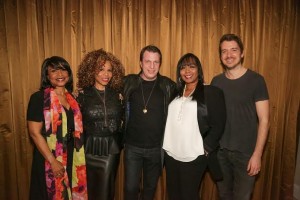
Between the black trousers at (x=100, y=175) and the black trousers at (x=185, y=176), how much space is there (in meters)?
0.55

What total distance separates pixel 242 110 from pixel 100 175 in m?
1.43

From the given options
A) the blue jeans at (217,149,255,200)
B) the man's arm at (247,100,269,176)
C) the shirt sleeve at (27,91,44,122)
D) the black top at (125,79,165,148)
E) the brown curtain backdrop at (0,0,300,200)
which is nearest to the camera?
the shirt sleeve at (27,91,44,122)

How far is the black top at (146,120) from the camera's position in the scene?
85.5 inches

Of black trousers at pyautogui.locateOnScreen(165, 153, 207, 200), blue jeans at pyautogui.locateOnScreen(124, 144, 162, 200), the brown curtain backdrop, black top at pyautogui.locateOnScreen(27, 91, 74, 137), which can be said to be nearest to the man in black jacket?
blue jeans at pyautogui.locateOnScreen(124, 144, 162, 200)

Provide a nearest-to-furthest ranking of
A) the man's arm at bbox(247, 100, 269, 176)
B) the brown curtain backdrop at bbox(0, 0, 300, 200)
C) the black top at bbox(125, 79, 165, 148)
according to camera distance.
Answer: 1. the man's arm at bbox(247, 100, 269, 176)
2. the black top at bbox(125, 79, 165, 148)
3. the brown curtain backdrop at bbox(0, 0, 300, 200)

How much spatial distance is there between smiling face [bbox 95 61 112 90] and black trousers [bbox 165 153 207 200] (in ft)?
2.95

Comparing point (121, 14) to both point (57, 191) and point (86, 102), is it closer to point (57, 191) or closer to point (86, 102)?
point (86, 102)

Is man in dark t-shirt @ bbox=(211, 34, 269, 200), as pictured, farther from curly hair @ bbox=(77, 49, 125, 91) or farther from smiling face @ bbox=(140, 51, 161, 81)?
curly hair @ bbox=(77, 49, 125, 91)

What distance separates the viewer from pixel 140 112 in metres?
2.19

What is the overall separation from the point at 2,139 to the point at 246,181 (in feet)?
8.63

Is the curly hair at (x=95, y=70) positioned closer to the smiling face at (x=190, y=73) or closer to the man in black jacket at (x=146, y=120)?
the man in black jacket at (x=146, y=120)

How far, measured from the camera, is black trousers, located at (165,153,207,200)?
1915 millimetres

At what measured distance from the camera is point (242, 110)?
6.63ft

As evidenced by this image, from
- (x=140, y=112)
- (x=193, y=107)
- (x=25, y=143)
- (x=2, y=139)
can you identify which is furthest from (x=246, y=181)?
(x=2, y=139)
